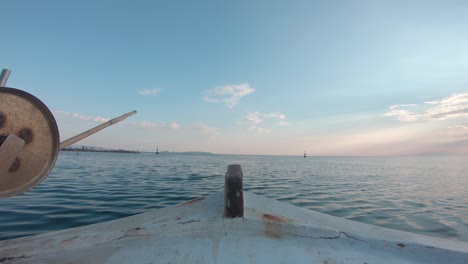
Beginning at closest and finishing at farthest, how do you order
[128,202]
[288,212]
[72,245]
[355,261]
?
1. [355,261]
2. [72,245]
3. [288,212]
4. [128,202]

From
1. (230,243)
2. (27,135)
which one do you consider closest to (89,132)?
(27,135)

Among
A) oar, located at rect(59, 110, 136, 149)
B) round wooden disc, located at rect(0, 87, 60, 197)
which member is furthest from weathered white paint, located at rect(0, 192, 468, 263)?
oar, located at rect(59, 110, 136, 149)

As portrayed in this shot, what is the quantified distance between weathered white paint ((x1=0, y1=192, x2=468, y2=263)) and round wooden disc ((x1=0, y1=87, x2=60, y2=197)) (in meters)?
1.00

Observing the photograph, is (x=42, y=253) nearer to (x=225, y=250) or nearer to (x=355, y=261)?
(x=225, y=250)

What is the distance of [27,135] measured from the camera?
7.82 ft

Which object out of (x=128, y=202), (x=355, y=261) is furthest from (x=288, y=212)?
(x=128, y=202)

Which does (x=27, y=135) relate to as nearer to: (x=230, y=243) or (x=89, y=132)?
(x=89, y=132)

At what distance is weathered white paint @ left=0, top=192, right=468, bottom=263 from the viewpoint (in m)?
2.80

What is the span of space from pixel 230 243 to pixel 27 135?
242cm

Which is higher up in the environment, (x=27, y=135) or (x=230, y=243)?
(x=27, y=135)

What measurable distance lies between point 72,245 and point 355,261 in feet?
11.0

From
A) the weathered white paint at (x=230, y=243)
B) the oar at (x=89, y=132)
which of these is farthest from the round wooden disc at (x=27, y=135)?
the weathered white paint at (x=230, y=243)

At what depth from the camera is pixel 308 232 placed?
11.1 feet

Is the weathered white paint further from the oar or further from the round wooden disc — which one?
the oar
